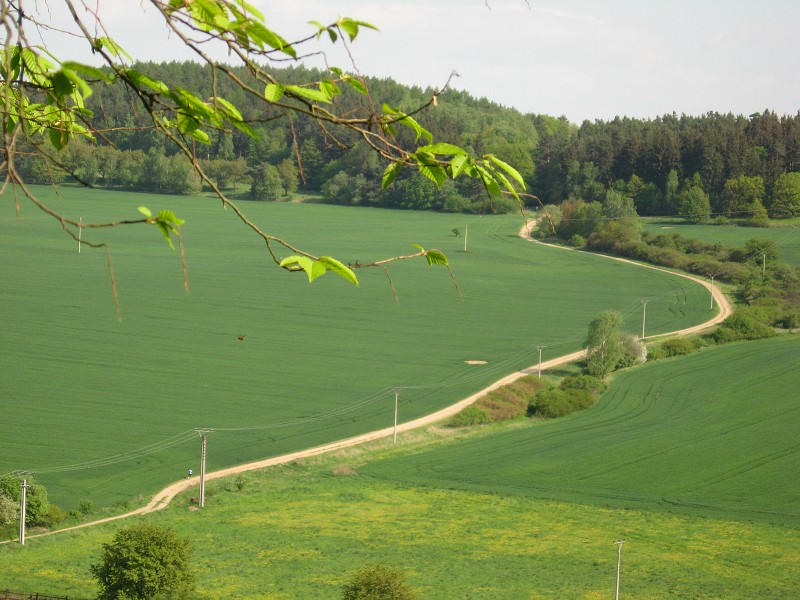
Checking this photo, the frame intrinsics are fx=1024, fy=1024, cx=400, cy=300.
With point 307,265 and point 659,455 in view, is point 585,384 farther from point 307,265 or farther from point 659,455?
point 307,265

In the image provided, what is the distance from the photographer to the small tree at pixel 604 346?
48281mm

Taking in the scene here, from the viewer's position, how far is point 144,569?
23.0 m

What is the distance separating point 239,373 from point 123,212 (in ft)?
165

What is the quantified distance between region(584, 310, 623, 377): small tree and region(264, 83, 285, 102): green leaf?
45797mm

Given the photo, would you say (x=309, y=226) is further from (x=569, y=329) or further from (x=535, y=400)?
(x=535, y=400)

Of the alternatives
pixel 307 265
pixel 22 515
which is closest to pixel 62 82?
pixel 307 265

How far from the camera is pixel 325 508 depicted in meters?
31.7

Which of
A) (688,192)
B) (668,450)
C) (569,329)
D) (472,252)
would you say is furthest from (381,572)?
(688,192)

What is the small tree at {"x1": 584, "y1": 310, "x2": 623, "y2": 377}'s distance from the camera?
158 feet

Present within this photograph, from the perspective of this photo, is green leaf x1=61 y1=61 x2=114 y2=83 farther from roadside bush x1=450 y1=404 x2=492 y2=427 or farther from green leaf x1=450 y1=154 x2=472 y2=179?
roadside bush x1=450 y1=404 x2=492 y2=427

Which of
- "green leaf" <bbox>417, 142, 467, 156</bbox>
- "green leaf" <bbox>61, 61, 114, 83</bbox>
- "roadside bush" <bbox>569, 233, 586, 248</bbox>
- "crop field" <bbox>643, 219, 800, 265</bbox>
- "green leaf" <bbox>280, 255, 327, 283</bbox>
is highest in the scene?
"green leaf" <bbox>61, 61, 114, 83</bbox>

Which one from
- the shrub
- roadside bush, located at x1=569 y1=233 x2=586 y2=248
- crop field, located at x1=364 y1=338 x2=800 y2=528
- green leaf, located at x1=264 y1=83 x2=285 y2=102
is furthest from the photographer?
roadside bush, located at x1=569 y1=233 x2=586 y2=248

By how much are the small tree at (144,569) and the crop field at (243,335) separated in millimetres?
8116

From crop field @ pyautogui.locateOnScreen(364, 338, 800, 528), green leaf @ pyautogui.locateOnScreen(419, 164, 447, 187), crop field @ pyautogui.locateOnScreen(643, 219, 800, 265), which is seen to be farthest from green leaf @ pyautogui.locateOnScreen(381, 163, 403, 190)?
crop field @ pyautogui.locateOnScreen(643, 219, 800, 265)
